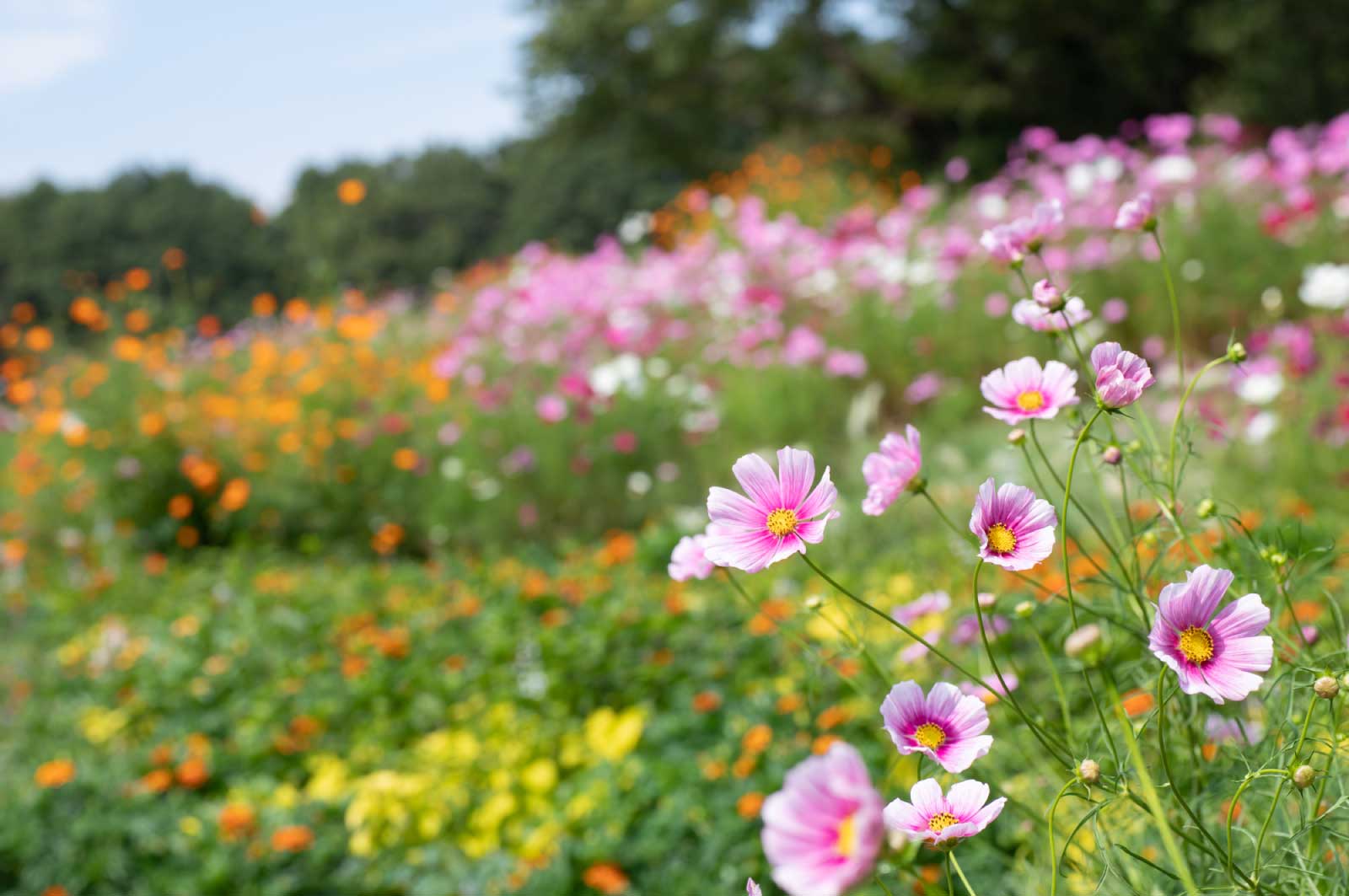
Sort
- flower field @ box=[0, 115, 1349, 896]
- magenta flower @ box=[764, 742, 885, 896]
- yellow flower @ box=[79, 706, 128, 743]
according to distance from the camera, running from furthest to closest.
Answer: yellow flower @ box=[79, 706, 128, 743] → flower field @ box=[0, 115, 1349, 896] → magenta flower @ box=[764, 742, 885, 896]

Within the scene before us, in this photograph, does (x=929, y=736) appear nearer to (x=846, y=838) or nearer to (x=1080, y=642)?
(x=1080, y=642)

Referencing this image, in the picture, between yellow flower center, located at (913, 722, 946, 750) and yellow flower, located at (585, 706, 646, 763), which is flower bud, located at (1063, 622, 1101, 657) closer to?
yellow flower center, located at (913, 722, 946, 750)

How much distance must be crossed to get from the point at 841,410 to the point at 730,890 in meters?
3.30

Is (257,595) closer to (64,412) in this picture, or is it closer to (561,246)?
(64,412)

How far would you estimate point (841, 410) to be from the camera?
4.73 m

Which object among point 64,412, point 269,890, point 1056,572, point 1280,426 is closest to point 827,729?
point 1056,572

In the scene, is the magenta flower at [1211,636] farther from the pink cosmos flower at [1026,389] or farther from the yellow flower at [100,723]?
the yellow flower at [100,723]

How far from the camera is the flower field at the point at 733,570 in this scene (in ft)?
2.60

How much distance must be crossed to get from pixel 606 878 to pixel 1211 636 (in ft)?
4.02

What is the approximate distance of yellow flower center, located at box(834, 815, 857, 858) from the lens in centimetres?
47

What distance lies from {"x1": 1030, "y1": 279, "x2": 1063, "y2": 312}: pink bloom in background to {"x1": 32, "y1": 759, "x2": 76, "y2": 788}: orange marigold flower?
2.59m

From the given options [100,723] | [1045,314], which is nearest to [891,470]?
[1045,314]

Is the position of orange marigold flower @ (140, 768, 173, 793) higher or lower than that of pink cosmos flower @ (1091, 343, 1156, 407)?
lower

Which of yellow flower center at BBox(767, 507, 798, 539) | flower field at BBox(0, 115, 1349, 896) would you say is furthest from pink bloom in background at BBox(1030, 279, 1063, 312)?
yellow flower center at BBox(767, 507, 798, 539)
